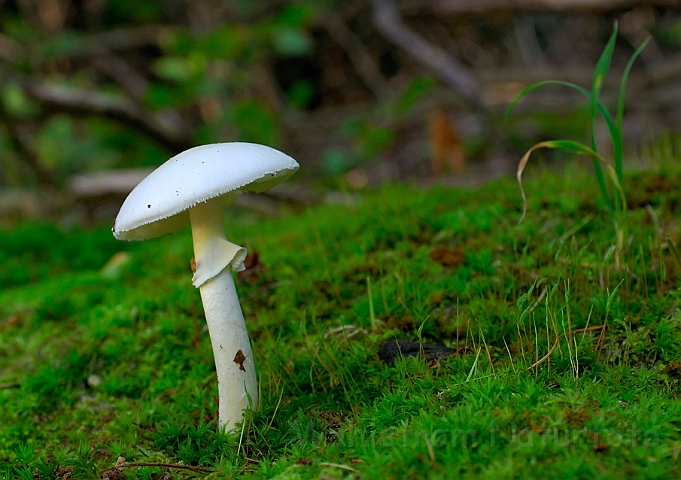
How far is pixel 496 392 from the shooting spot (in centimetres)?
202

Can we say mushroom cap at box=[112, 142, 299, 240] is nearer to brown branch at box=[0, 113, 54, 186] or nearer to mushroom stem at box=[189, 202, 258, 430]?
mushroom stem at box=[189, 202, 258, 430]

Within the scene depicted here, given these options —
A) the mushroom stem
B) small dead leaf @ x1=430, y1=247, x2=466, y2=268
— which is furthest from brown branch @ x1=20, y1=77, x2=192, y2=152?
the mushroom stem

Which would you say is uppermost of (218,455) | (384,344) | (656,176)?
(656,176)

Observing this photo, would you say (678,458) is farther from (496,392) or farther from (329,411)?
(329,411)

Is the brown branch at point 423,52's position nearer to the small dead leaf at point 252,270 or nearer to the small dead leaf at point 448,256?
the small dead leaf at point 448,256

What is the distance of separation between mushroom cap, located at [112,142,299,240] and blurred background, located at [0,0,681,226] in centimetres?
414

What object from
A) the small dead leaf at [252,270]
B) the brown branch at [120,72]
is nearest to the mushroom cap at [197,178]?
the small dead leaf at [252,270]

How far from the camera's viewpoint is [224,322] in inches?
92.9

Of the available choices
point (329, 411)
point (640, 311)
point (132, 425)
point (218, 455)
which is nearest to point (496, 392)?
point (329, 411)

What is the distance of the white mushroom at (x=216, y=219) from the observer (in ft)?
6.65

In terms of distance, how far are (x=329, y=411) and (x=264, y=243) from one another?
1.95m

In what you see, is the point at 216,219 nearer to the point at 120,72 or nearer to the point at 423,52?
the point at 423,52

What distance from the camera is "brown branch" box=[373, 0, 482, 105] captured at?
25.0ft

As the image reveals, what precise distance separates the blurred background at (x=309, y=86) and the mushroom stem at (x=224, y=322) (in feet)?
13.3
